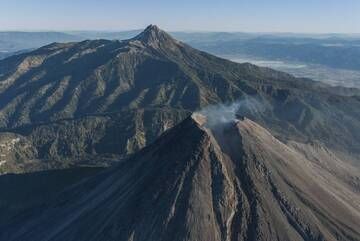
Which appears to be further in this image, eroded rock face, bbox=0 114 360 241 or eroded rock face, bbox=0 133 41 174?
eroded rock face, bbox=0 133 41 174

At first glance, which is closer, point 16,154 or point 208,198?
point 208,198

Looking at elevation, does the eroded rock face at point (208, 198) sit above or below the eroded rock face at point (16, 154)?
above

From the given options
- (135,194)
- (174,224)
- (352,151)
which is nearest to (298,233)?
(174,224)

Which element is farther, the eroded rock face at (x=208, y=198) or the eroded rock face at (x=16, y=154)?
the eroded rock face at (x=16, y=154)

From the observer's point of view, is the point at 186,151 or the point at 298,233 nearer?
the point at 298,233

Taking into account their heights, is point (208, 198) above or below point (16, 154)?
above

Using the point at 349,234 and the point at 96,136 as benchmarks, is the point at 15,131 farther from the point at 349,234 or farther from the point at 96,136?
the point at 349,234

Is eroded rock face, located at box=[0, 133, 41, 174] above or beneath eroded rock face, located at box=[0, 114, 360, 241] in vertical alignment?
beneath

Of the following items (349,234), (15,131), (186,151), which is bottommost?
(15,131)
